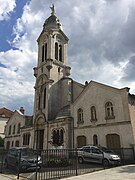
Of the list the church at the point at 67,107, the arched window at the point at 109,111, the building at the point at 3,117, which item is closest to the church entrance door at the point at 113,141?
the church at the point at 67,107

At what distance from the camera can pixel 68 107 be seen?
30953mm

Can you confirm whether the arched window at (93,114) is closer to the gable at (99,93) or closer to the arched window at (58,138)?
the gable at (99,93)

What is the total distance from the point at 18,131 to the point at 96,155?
2876 cm

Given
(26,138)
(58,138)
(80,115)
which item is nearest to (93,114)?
(80,115)

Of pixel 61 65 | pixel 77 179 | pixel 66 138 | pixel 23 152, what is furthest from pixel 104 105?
pixel 61 65

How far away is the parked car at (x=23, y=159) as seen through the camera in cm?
1421

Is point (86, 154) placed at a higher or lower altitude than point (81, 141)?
lower

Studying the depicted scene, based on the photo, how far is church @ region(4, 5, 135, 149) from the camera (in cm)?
2211

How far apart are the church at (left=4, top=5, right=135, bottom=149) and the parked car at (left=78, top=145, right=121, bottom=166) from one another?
4.39 m

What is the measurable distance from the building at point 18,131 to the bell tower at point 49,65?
5.42m

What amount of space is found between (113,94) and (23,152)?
13.4 meters

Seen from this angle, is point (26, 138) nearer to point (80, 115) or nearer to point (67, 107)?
point (67, 107)

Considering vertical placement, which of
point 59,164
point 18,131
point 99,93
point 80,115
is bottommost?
point 59,164

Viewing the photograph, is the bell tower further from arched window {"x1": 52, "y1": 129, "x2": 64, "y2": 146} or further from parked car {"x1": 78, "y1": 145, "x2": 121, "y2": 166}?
parked car {"x1": 78, "y1": 145, "x2": 121, "y2": 166}
